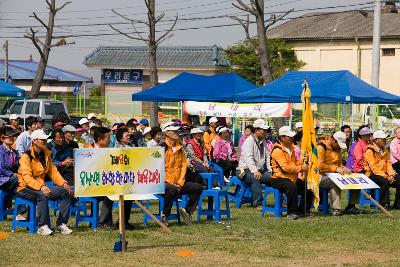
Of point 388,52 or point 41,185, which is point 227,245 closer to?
point 41,185

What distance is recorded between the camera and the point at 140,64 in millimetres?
64938

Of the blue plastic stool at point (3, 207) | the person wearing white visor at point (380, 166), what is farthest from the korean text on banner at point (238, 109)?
the blue plastic stool at point (3, 207)

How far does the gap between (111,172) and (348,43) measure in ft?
151

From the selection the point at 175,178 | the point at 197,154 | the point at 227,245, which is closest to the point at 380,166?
the point at 197,154

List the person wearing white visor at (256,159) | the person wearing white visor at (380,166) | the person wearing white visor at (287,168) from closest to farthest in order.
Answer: the person wearing white visor at (287,168) < the person wearing white visor at (380,166) < the person wearing white visor at (256,159)

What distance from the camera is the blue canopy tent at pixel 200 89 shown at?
26438 millimetres

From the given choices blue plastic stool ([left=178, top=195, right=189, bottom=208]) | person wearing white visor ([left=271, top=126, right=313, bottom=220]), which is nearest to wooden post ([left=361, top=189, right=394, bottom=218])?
person wearing white visor ([left=271, top=126, right=313, bottom=220])

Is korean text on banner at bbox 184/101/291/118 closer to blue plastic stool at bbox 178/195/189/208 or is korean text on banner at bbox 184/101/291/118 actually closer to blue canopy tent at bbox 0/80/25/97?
blue canopy tent at bbox 0/80/25/97

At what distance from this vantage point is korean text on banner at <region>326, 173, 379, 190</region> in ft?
53.6

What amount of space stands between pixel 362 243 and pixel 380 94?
31.7ft

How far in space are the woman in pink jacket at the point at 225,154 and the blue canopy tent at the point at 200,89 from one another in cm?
498

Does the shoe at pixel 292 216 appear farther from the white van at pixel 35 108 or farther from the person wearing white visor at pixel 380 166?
the white van at pixel 35 108

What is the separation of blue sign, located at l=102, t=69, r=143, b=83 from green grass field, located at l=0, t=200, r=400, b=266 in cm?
4897

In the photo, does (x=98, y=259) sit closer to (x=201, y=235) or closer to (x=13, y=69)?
(x=201, y=235)
